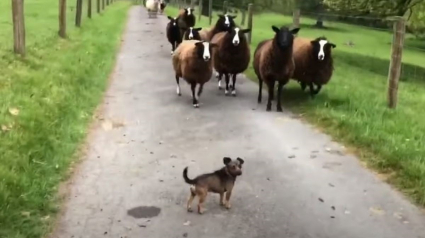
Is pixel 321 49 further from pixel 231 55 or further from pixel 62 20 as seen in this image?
pixel 62 20

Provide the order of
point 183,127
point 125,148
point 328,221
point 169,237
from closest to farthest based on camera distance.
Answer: point 169,237 → point 328,221 → point 125,148 → point 183,127

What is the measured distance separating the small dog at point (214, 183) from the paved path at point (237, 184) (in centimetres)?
16

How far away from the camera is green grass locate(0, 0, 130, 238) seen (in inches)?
235

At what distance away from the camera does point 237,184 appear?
23.6 ft

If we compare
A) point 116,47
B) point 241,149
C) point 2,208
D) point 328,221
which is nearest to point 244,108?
point 241,149

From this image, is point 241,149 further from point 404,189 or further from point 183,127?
point 404,189

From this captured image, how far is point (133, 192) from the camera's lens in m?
6.81

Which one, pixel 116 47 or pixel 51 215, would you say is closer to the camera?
pixel 51 215

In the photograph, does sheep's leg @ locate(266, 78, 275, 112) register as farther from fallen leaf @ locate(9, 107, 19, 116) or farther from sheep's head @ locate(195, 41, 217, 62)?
fallen leaf @ locate(9, 107, 19, 116)

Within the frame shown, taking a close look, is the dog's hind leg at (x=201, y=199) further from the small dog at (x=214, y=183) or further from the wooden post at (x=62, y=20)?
the wooden post at (x=62, y=20)

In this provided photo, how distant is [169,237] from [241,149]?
330cm

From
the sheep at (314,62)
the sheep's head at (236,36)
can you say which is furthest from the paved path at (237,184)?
the sheep's head at (236,36)

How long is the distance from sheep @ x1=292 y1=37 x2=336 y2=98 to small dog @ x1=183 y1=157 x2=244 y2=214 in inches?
248

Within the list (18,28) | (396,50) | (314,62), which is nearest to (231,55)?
(314,62)
